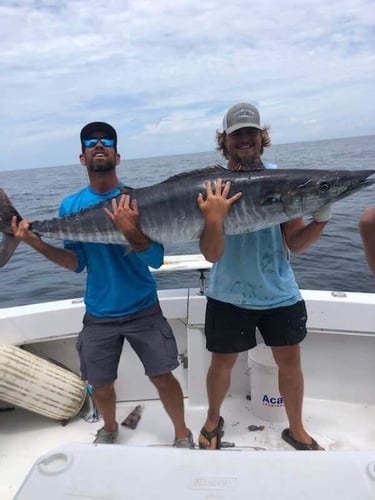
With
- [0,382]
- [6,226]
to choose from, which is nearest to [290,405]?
[0,382]

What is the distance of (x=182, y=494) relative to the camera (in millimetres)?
1431

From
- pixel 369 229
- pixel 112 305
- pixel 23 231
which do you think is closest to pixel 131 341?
pixel 112 305

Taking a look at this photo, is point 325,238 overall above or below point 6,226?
below

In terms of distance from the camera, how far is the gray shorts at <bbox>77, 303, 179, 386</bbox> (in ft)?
9.15

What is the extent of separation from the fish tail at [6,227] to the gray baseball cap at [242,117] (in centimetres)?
150

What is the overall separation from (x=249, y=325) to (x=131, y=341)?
780 mm

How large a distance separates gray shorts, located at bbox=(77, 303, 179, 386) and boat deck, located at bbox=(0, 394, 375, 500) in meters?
0.59

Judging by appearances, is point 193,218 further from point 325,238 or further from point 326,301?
point 325,238

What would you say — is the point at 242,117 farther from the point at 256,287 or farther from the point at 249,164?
the point at 256,287

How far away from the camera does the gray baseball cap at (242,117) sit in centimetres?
252

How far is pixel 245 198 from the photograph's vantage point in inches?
95.3

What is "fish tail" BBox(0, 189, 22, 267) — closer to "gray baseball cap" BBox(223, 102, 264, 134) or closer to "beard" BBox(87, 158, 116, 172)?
"beard" BBox(87, 158, 116, 172)

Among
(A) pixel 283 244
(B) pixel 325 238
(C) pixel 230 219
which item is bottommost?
(B) pixel 325 238

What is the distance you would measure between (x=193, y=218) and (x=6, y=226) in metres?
1.31
